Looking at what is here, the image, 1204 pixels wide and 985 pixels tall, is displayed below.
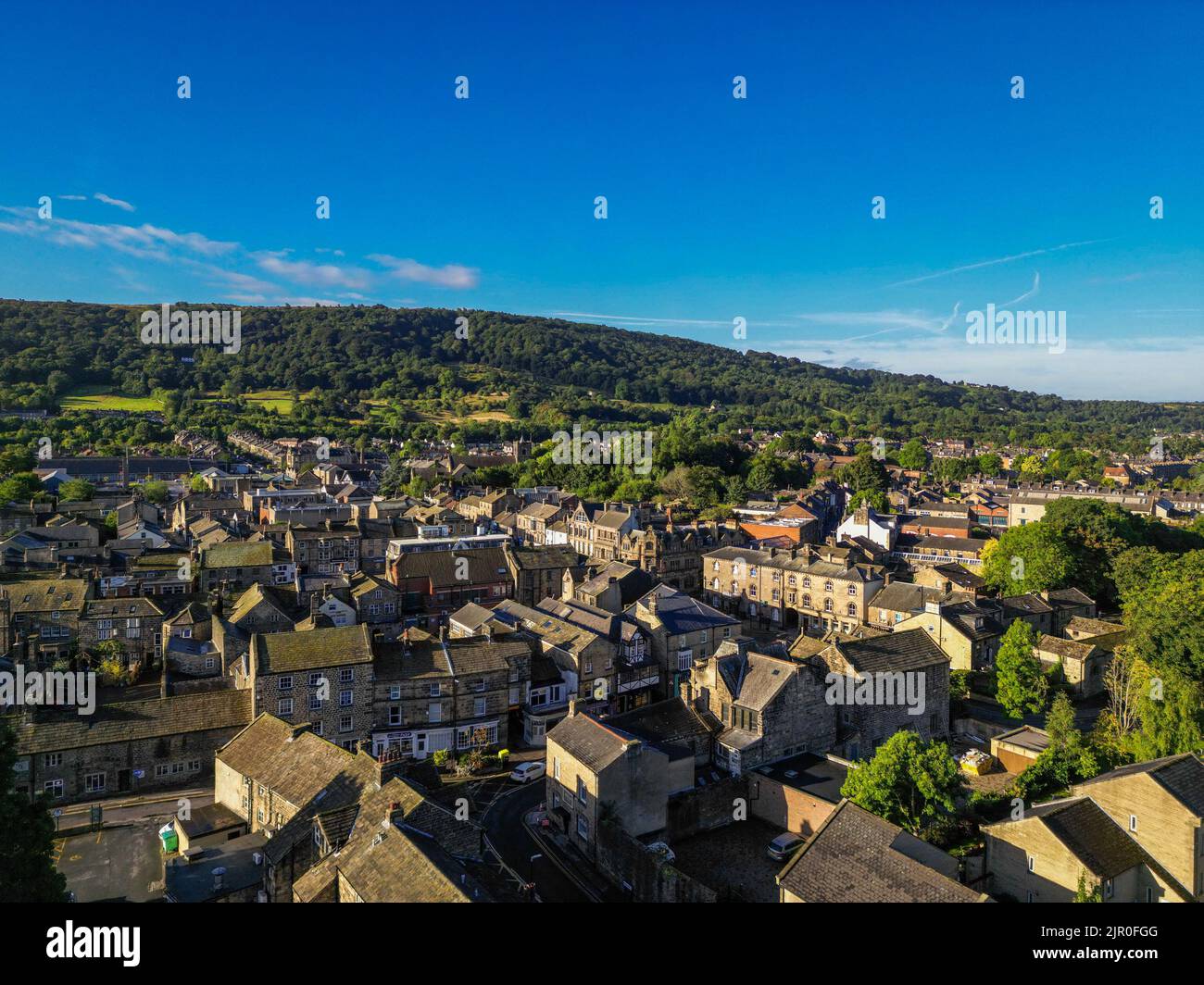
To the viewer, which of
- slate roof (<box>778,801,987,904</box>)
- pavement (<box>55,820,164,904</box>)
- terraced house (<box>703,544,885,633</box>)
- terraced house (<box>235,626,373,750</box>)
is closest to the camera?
slate roof (<box>778,801,987,904</box>)

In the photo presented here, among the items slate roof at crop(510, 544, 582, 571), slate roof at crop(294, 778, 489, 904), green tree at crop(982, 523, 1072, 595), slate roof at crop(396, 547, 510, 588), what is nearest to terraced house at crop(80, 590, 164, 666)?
slate roof at crop(396, 547, 510, 588)

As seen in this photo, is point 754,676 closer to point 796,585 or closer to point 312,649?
point 312,649

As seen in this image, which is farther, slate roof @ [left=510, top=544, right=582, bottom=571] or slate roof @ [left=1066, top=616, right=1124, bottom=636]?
slate roof @ [left=510, top=544, right=582, bottom=571]

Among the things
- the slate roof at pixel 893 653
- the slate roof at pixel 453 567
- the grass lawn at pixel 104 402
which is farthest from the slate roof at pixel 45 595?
the grass lawn at pixel 104 402

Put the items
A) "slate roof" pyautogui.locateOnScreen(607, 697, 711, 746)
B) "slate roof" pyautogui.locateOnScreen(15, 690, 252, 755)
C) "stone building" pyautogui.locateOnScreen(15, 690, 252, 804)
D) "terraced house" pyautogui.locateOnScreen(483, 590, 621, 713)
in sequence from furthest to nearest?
"terraced house" pyautogui.locateOnScreen(483, 590, 621, 713) → "slate roof" pyautogui.locateOnScreen(607, 697, 711, 746) → "slate roof" pyautogui.locateOnScreen(15, 690, 252, 755) → "stone building" pyautogui.locateOnScreen(15, 690, 252, 804)

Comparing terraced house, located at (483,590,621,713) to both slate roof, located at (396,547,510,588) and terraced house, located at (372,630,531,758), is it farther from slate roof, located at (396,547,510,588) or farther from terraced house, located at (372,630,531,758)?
slate roof, located at (396,547,510,588)

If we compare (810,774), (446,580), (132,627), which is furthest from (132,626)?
(810,774)

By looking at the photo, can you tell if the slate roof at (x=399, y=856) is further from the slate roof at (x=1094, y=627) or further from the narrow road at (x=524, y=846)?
the slate roof at (x=1094, y=627)
